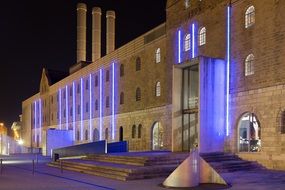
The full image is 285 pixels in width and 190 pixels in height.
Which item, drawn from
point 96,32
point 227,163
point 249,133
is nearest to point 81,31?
point 96,32

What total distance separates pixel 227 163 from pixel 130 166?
436 centimetres

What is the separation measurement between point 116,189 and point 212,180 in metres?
3.24

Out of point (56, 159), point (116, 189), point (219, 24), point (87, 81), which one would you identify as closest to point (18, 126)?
point (87, 81)

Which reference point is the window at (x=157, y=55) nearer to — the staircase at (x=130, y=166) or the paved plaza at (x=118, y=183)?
the staircase at (x=130, y=166)

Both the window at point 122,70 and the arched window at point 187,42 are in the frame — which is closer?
the arched window at point 187,42

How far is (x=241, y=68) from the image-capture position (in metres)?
21.5

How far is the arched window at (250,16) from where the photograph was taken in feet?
68.8

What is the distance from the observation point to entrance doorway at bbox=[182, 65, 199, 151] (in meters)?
24.8

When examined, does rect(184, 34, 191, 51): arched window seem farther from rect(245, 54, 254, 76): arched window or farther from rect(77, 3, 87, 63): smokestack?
rect(77, 3, 87, 63): smokestack

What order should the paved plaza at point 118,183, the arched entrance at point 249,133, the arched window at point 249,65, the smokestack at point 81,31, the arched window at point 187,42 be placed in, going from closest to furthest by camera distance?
the paved plaza at point 118,183 < the arched entrance at point 249,133 < the arched window at point 249,65 < the arched window at point 187,42 < the smokestack at point 81,31

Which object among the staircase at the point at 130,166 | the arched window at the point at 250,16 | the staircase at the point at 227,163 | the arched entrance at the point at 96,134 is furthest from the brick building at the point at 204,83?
the staircase at the point at 130,166

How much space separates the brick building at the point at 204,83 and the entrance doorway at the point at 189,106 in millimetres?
57

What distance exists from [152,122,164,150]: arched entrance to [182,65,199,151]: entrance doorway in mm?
4625

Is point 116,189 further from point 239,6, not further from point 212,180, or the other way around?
point 239,6
